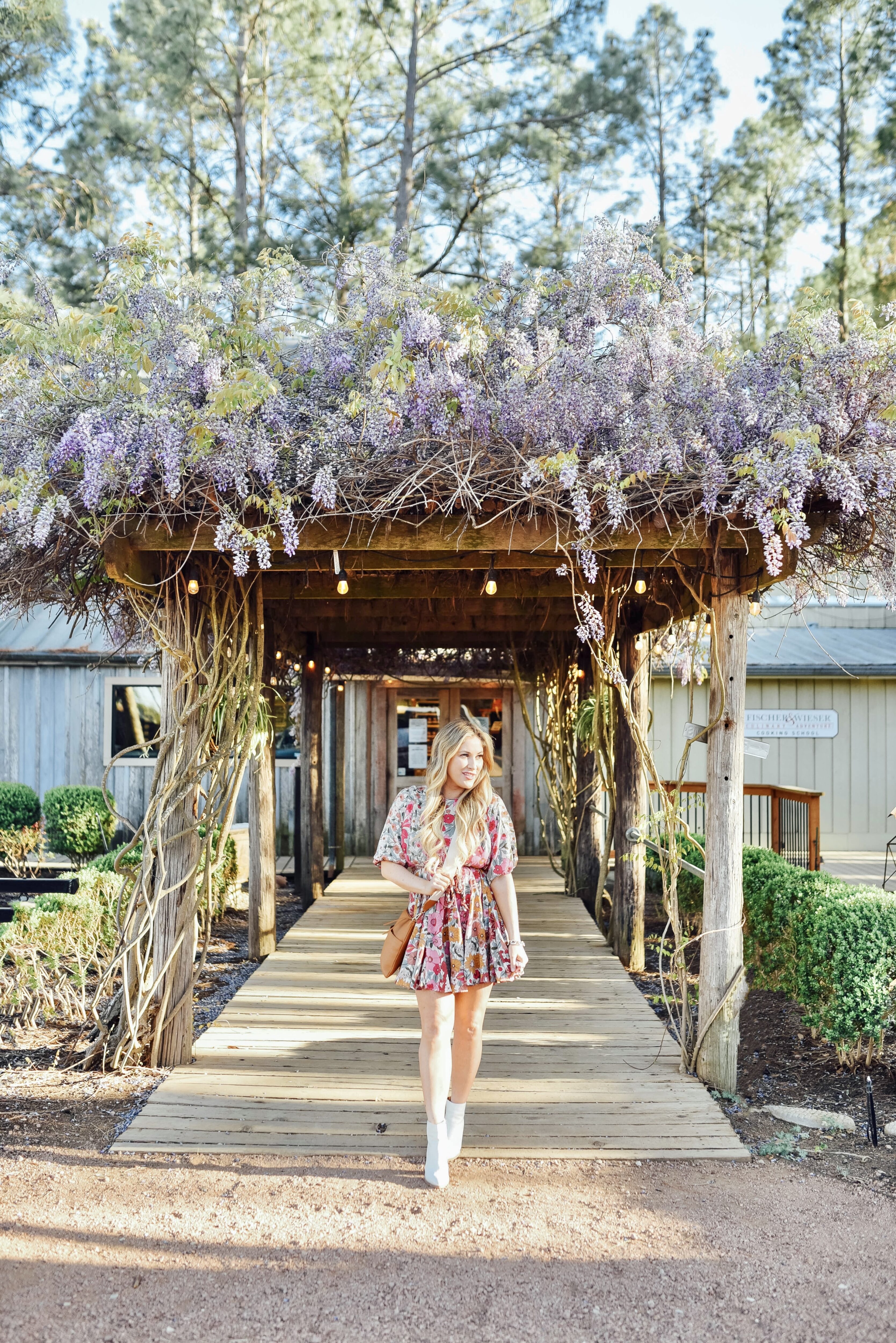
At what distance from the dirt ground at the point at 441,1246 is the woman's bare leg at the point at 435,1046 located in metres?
0.27

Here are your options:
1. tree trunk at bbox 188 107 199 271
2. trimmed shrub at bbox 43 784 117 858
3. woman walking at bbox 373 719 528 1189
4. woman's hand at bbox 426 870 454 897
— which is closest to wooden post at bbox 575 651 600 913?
woman walking at bbox 373 719 528 1189

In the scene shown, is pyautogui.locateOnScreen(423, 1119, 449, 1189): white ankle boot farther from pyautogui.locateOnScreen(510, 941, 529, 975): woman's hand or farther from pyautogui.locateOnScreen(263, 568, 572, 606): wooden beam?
pyautogui.locateOnScreen(263, 568, 572, 606): wooden beam

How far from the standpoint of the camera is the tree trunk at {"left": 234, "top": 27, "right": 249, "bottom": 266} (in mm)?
11609

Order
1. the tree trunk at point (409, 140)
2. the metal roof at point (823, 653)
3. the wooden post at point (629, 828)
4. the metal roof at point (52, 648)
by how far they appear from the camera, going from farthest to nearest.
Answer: the tree trunk at point (409, 140) → the metal roof at point (823, 653) → the metal roof at point (52, 648) → the wooden post at point (629, 828)

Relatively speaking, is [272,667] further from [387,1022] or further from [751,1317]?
[751,1317]

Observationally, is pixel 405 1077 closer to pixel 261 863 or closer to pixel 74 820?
pixel 261 863

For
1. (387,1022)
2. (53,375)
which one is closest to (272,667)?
(387,1022)

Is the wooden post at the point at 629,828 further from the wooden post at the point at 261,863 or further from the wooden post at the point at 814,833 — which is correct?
the wooden post at the point at 261,863

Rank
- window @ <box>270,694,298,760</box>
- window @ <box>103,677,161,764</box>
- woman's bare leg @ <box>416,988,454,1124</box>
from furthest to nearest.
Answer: window @ <box>103,677,161,764</box>, window @ <box>270,694,298,760</box>, woman's bare leg @ <box>416,988,454,1124</box>

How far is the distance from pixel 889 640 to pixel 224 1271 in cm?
1168

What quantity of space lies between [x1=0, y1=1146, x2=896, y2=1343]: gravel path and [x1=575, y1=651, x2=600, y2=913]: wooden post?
13.9 ft

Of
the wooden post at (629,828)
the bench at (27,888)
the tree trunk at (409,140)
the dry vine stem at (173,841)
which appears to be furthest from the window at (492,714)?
the dry vine stem at (173,841)

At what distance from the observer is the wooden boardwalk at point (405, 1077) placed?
126 inches

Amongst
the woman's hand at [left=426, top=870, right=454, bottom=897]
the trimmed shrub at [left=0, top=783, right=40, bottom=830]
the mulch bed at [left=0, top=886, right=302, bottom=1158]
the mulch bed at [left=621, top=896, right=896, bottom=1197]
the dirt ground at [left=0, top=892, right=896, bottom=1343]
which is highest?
the woman's hand at [left=426, top=870, right=454, bottom=897]
